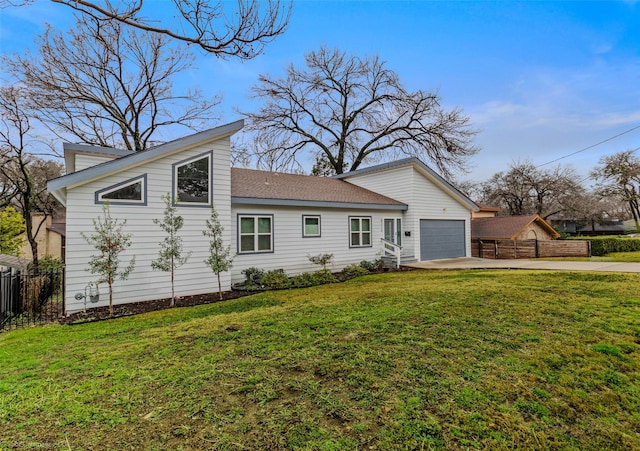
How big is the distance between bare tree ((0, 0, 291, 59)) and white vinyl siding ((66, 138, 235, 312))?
347 centimetres

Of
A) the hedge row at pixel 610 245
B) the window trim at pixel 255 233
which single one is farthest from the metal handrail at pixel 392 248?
the hedge row at pixel 610 245

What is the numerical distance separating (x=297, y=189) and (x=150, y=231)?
6.50 m

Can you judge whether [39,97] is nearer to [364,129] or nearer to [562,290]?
[364,129]

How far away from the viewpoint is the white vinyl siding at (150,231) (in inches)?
278

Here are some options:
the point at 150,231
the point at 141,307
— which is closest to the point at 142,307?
the point at 141,307

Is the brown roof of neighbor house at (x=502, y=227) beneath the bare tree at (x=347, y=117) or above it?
beneath

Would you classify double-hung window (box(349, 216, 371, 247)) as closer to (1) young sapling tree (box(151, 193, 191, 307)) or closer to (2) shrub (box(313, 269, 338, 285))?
(2) shrub (box(313, 269, 338, 285))

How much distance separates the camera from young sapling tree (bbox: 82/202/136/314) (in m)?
6.86

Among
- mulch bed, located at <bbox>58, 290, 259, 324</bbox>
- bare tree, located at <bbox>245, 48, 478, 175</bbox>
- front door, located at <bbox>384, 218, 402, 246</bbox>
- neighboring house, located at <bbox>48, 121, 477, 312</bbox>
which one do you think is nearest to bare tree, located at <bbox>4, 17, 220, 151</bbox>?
bare tree, located at <bbox>245, 48, 478, 175</bbox>

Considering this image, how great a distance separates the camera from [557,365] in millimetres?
3352

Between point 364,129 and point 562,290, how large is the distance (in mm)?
21881

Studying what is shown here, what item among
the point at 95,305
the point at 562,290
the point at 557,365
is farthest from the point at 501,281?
Answer: the point at 95,305

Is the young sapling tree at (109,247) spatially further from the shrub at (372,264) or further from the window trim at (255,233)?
the shrub at (372,264)

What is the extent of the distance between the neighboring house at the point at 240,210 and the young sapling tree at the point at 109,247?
17 cm
